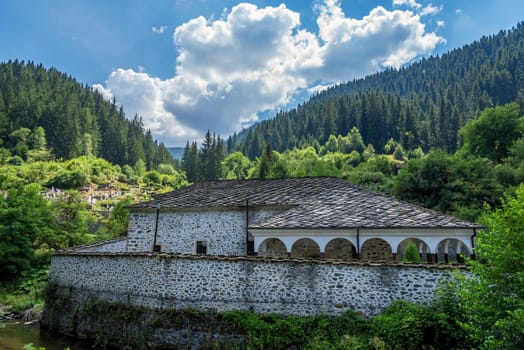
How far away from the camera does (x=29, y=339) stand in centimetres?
1509

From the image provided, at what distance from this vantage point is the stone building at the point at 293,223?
44.0ft

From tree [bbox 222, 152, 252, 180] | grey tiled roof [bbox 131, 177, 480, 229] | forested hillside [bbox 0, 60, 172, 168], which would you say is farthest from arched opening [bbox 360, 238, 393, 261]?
forested hillside [bbox 0, 60, 172, 168]

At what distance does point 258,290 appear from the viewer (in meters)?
11.6

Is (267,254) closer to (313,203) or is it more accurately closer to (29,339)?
(313,203)

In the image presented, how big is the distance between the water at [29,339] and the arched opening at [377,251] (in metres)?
12.5

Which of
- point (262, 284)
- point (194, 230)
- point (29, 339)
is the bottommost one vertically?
point (29, 339)

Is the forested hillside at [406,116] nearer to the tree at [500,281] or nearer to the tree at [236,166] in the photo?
the tree at [236,166]

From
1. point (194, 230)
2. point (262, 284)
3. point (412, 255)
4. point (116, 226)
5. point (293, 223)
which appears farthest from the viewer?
point (116, 226)

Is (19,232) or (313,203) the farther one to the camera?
(19,232)

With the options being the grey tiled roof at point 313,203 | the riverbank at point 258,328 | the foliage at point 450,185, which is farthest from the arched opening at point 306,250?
the foliage at point 450,185

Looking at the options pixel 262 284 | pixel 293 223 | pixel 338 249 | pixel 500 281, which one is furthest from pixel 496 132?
pixel 262 284

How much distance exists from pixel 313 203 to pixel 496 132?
36779 mm

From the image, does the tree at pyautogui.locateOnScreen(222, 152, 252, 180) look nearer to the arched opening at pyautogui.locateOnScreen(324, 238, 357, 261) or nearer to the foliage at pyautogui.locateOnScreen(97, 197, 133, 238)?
the foliage at pyautogui.locateOnScreen(97, 197, 133, 238)

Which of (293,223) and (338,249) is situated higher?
(293,223)
